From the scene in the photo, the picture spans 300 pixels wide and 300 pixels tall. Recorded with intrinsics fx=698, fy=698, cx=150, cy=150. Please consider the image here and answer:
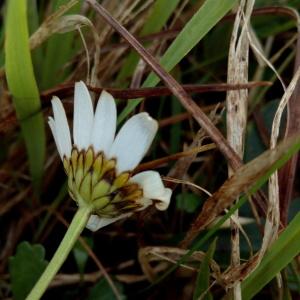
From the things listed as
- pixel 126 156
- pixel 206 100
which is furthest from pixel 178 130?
pixel 126 156

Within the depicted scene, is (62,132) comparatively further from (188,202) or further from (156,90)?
(188,202)

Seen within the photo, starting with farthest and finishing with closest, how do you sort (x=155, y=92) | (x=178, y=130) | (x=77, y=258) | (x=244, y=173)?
(x=178, y=130) < (x=77, y=258) < (x=155, y=92) < (x=244, y=173)

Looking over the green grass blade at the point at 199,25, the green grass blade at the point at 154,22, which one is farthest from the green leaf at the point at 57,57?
the green grass blade at the point at 199,25

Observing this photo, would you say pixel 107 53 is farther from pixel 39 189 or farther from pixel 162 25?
pixel 39 189

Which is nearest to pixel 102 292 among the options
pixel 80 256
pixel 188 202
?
pixel 80 256

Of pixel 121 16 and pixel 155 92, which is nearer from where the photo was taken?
pixel 155 92

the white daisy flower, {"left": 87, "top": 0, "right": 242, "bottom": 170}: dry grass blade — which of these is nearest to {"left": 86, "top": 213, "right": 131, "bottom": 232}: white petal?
the white daisy flower
